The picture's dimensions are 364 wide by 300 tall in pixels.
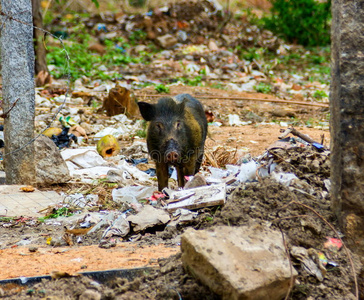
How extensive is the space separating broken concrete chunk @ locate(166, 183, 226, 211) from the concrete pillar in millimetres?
1476

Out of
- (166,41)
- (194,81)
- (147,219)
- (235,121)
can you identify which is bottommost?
(235,121)

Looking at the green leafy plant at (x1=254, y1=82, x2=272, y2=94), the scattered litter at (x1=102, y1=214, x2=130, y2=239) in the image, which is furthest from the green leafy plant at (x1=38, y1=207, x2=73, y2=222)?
the green leafy plant at (x1=254, y1=82, x2=272, y2=94)

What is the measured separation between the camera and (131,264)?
12.8ft

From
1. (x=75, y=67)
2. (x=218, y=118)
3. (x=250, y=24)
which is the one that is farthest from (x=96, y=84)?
Result: (x=250, y=24)

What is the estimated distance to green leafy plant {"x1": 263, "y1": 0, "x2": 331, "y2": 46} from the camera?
2044 cm

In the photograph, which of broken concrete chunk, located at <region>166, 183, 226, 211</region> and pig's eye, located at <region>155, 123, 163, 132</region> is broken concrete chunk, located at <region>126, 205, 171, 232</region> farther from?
pig's eye, located at <region>155, 123, 163, 132</region>

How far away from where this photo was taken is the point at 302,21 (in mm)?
20531

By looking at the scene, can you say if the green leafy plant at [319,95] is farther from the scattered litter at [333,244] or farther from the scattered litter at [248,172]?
the scattered litter at [333,244]

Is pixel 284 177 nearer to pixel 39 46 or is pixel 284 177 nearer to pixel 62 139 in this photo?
pixel 62 139

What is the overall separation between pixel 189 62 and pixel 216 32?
3.66 metres

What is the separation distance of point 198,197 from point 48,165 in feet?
9.01

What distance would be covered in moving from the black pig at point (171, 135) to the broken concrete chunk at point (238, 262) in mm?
3014

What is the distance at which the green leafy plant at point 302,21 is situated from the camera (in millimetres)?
20438

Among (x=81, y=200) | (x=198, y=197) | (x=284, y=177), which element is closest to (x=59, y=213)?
(x=81, y=200)
